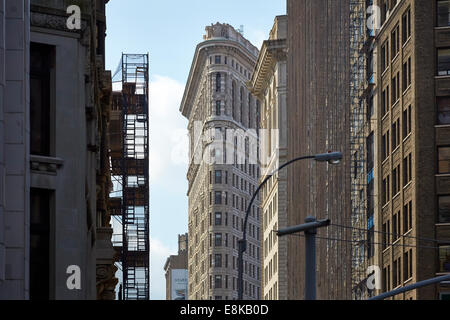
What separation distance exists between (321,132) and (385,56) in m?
19.7

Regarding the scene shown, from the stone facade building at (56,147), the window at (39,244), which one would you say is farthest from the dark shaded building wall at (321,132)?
the window at (39,244)

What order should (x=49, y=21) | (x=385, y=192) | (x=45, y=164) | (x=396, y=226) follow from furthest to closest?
1. (x=385, y=192)
2. (x=396, y=226)
3. (x=49, y=21)
4. (x=45, y=164)

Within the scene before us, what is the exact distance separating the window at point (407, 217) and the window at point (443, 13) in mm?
12103

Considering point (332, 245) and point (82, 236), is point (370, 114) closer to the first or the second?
point (332, 245)

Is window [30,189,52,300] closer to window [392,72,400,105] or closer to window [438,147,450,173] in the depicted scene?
window [438,147,450,173]

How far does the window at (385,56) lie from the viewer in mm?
84750

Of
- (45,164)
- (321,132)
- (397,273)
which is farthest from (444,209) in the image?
(45,164)

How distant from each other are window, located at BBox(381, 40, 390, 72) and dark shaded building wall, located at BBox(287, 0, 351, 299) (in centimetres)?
644

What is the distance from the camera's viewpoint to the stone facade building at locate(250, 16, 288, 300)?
14162cm

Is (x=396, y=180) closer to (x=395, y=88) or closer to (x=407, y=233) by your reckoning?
(x=407, y=233)

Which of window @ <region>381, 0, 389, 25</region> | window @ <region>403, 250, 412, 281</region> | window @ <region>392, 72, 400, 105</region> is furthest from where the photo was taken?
window @ <region>381, 0, 389, 25</region>

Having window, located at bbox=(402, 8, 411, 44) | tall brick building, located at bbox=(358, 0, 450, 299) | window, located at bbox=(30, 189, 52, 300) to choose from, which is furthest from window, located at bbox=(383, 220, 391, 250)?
window, located at bbox=(30, 189, 52, 300)

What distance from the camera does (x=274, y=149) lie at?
15850 cm
